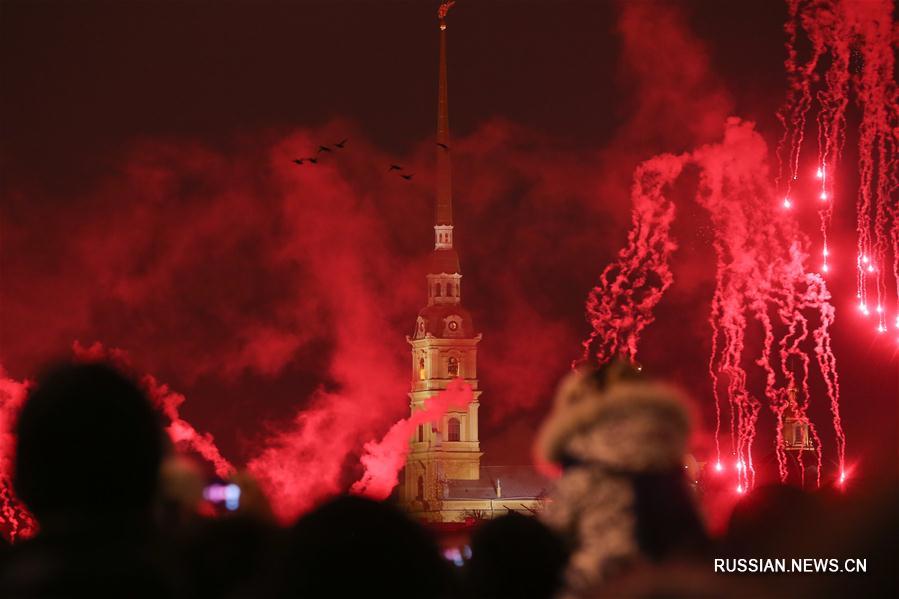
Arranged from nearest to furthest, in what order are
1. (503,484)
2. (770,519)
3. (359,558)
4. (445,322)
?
1. (359,558)
2. (770,519)
3. (445,322)
4. (503,484)

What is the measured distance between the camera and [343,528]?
5180mm

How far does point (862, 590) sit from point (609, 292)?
60.5 m

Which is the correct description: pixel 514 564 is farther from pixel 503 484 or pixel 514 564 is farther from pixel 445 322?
pixel 503 484

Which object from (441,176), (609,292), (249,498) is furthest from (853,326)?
(249,498)

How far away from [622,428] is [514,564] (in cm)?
132

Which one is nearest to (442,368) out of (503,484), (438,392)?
(438,392)

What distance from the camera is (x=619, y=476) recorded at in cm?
594

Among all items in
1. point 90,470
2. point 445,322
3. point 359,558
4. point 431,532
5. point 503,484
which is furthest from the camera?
point 503,484

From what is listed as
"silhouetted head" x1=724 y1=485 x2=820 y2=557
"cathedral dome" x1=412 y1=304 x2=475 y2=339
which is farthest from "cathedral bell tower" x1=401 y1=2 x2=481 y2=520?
"silhouetted head" x1=724 y1=485 x2=820 y2=557

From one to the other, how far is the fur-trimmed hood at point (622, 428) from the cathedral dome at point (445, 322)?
104452 millimetres

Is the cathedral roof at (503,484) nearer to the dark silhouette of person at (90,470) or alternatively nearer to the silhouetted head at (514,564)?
the silhouetted head at (514,564)

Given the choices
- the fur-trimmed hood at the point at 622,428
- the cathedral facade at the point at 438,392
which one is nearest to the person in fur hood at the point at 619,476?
the fur-trimmed hood at the point at 622,428

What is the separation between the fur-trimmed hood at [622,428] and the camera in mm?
5926

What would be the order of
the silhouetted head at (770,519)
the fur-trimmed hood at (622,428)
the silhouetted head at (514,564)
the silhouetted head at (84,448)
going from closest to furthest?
1. the silhouetted head at (84,448)
2. the fur-trimmed hood at (622,428)
3. the silhouetted head at (514,564)
4. the silhouetted head at (770,519)
